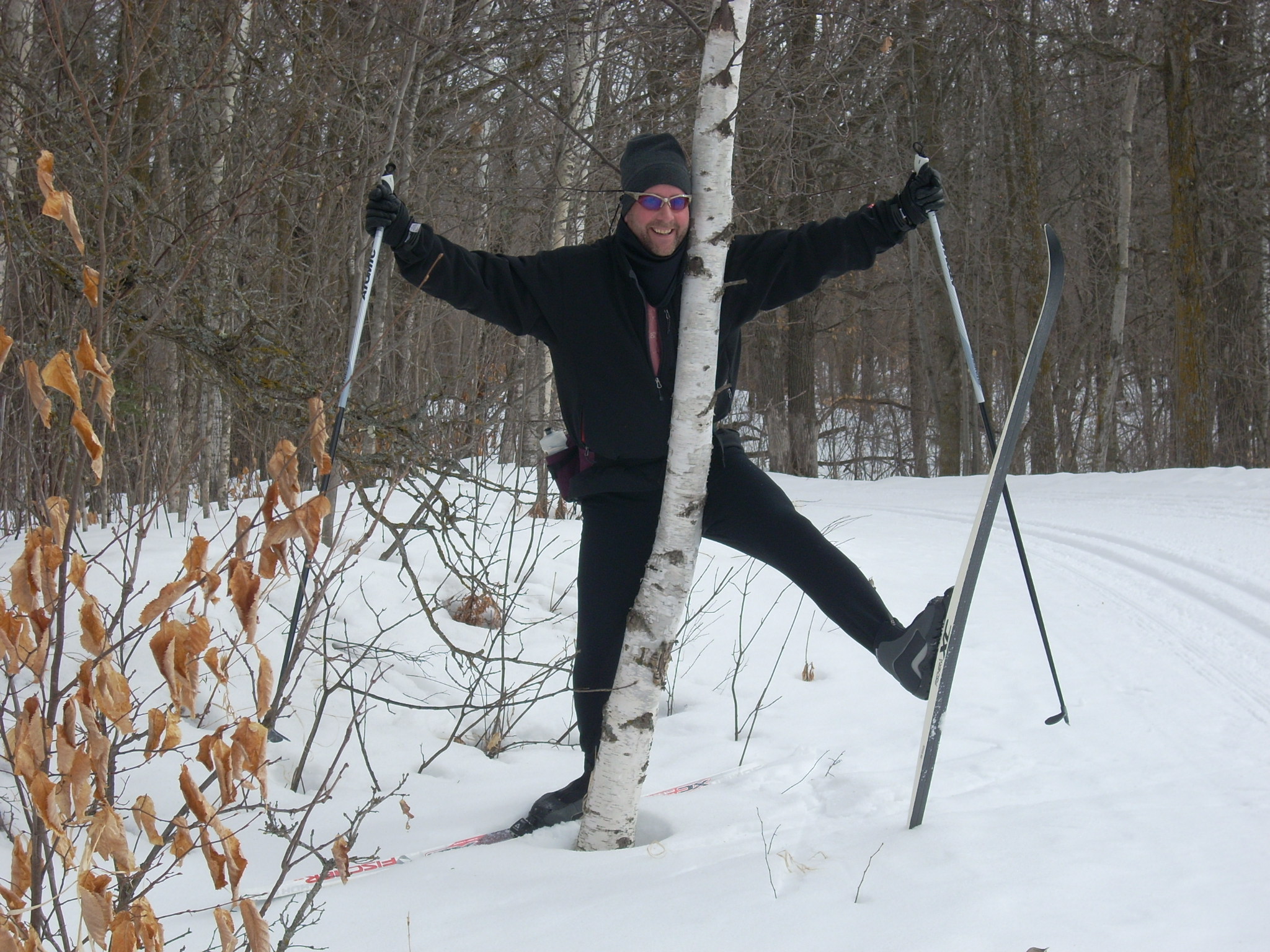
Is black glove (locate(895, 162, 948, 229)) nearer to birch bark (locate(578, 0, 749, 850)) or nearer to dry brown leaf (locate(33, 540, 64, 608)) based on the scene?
birch bark (locate(578, 0, 749, 850))

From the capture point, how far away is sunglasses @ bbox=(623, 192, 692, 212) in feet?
8.23

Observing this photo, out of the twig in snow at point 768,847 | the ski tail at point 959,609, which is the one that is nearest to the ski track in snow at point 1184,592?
the ski tail at point 959,609

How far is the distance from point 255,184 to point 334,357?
6.56 feet

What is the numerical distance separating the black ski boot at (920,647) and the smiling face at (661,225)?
1.13 m

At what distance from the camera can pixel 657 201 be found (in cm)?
251

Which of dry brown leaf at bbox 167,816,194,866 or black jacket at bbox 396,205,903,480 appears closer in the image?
dry brown leaf at bbox 167,816,194,866

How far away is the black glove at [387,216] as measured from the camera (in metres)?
2.38

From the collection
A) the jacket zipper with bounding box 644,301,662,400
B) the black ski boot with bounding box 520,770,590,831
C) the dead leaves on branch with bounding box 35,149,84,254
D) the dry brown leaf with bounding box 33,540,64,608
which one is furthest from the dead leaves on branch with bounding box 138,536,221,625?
the black ski boot with bounding box 520,770,590,831

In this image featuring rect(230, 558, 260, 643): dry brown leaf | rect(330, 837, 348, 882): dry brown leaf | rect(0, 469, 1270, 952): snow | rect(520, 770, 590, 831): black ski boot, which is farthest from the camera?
rect(520, 770, 590, 831): black ski boot

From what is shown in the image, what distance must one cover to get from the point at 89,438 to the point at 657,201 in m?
1.55

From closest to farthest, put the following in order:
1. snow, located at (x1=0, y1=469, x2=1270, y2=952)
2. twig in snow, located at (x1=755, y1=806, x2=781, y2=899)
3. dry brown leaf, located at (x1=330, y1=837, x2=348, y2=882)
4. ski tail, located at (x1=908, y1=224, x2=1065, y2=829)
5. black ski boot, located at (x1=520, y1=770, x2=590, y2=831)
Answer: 1. dry brown leaf, located at (x1=330, y1=837, x2=348, y2=882)
2. snow, located at (x1=0, y1=469, x2=1270, y2=952)
3. twig in snow, located at (x1=755, y1=806, x2=781, y2=899)
4. ski tail, located at (x1=908, y1=224, x2=1065, y2=829)
5. black ski boot, located at (x1=520, y1=770, x2=590, y2=831)

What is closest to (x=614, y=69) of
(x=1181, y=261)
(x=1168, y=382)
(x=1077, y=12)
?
(x=1181, y=261)

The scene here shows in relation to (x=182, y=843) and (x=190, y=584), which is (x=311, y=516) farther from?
(x=182, y=843)

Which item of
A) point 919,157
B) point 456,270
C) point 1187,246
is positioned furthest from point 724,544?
point 1187,246
